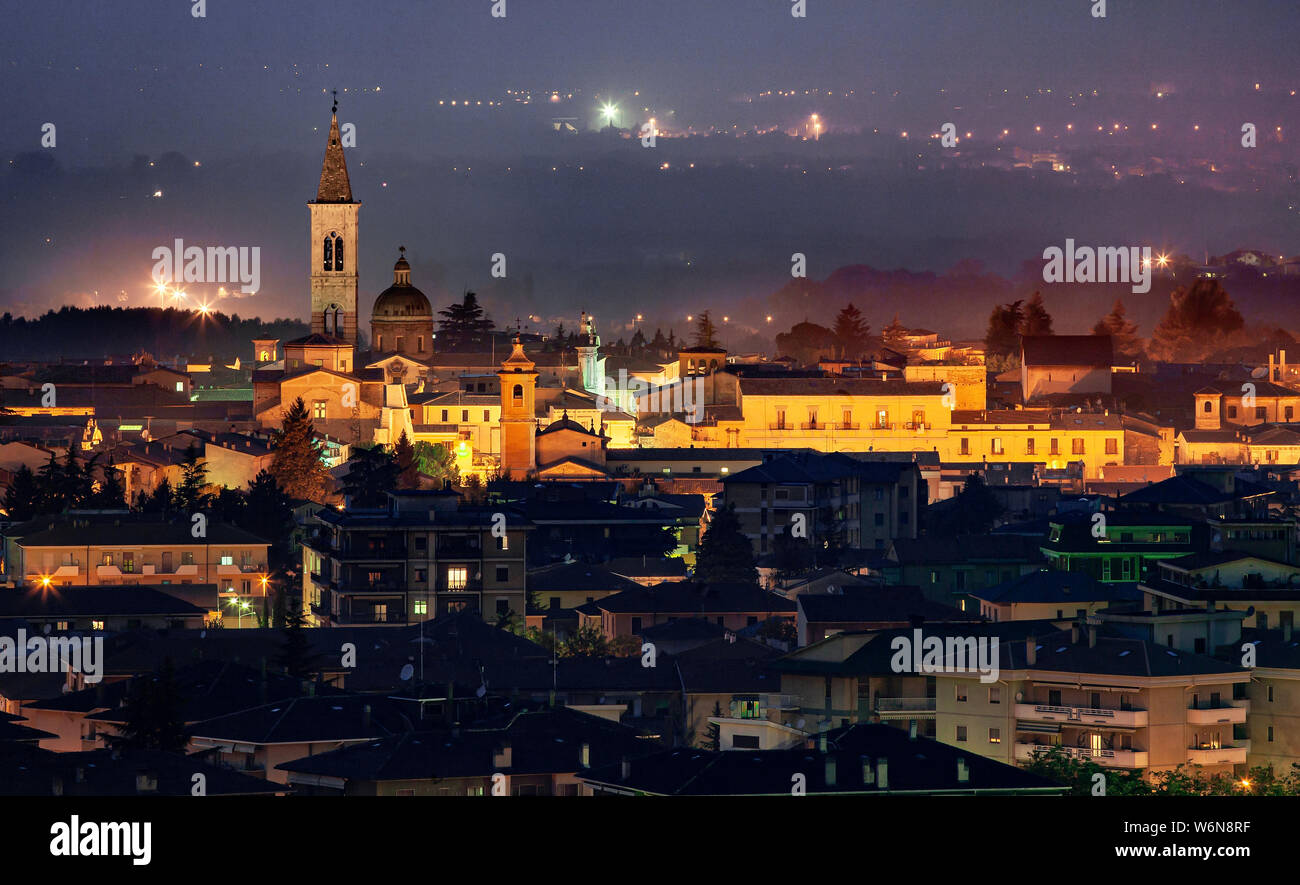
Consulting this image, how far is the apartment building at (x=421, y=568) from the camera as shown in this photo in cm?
4531

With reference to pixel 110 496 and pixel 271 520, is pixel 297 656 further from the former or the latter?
pixel 110 496

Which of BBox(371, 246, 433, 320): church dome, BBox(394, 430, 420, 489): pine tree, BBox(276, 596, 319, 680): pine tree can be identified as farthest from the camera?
BBox(371, 246, 433, 320): church dome

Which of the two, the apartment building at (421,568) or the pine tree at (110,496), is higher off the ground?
the pine tree at (110,496)

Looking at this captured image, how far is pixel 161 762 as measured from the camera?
23.2m

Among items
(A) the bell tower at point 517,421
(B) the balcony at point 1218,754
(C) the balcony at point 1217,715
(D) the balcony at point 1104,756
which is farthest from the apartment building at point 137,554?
(B) the balcony at point 1218,754

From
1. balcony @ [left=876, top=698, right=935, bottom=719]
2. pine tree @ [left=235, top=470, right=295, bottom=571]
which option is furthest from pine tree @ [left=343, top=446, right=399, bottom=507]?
balcony @ [left=876, top=698, right=935, bottom=719]

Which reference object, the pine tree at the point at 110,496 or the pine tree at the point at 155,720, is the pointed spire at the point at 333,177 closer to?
the pine tree at the point at 110,496

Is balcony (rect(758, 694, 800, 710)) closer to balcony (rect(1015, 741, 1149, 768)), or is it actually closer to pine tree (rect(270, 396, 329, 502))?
balcony (rect(1015, 741, 1149, 768))

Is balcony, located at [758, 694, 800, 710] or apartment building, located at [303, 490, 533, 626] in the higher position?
apartment building, located at [303, 490, 533, 626]

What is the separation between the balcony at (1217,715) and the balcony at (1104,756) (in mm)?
772

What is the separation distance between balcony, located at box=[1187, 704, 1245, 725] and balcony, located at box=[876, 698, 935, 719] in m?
3.30

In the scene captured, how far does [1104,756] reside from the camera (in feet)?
85.7

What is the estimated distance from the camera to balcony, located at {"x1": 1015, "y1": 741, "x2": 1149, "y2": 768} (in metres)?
25.8

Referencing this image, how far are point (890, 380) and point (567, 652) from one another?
49037 mm
